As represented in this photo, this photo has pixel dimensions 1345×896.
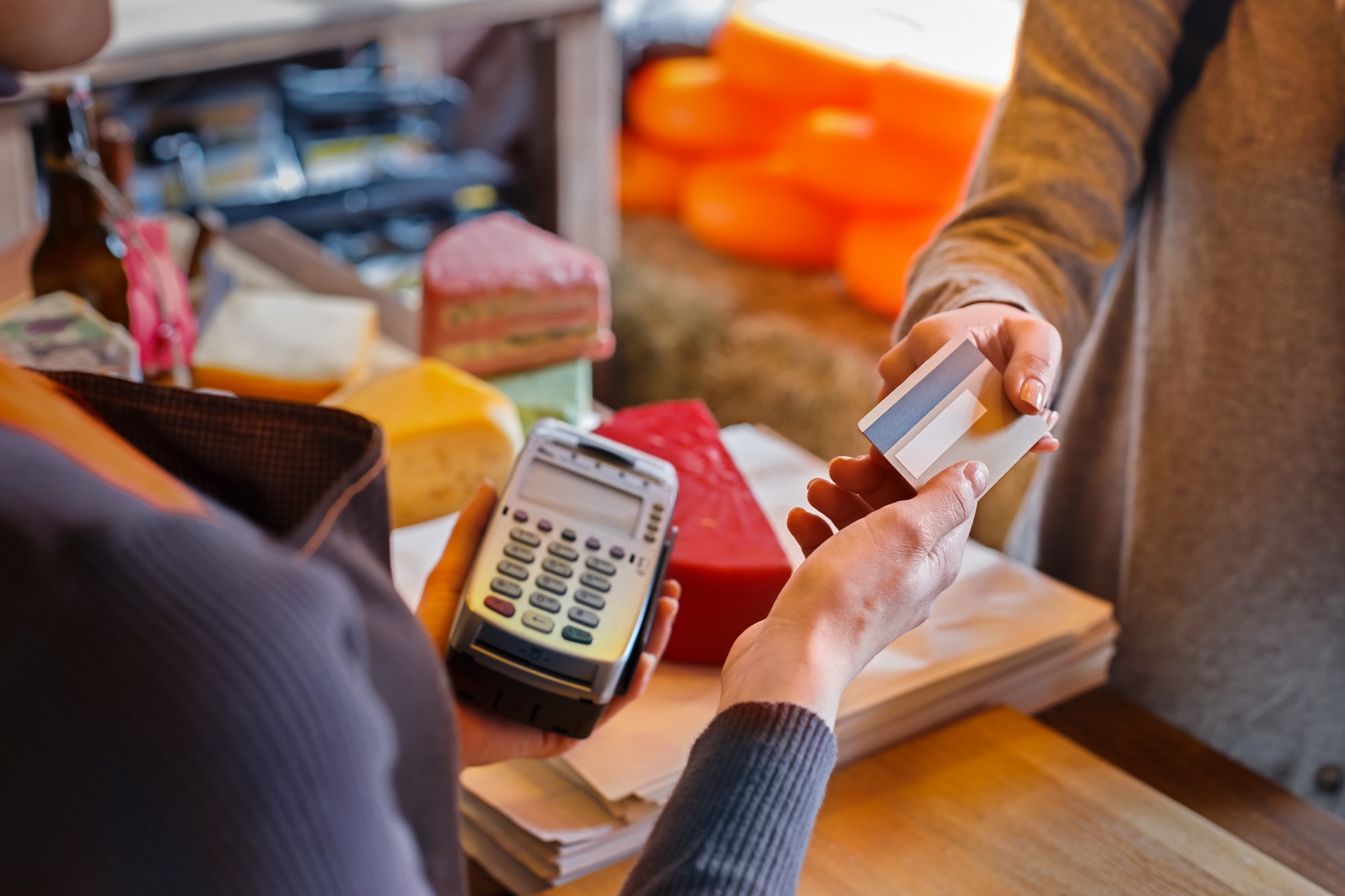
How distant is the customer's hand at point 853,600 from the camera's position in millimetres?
447

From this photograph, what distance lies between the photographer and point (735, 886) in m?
0.37

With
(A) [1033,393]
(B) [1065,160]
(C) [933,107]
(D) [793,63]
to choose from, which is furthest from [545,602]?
(D) [793,63]

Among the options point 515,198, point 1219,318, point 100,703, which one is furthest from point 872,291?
point 100,703

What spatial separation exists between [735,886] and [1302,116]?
719mm

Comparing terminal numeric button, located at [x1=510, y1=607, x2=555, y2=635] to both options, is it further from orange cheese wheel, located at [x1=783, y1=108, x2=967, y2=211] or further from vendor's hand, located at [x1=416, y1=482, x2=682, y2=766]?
orange cheese wheel, located at [x1=783, y1=108, x2=967, y2=211]

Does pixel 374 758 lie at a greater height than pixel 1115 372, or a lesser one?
greater

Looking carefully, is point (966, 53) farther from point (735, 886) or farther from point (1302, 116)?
point (735, 886)

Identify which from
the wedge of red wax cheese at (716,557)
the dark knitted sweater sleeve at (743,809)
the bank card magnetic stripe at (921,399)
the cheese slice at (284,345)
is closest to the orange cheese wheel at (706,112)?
the cheese slice at (284,345)

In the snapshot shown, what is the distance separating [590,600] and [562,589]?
0.6 inches

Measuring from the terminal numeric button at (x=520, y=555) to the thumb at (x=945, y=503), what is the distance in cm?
21

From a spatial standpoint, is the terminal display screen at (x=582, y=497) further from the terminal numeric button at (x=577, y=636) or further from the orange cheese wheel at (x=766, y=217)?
the orange cheese wheel at (x=766, y=217)

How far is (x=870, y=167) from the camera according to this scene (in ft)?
6.50

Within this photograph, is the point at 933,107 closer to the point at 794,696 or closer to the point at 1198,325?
the point at 1198,325

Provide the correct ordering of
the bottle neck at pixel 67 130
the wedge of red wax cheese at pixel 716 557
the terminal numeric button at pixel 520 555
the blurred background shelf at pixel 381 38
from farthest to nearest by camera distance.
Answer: the blurred background shelf at pixel 381 38
the bottle neck at pixel 67 130
the wedge of red wax cheese at pixel 716 557
the terminal numeric button at pixel 520 555
